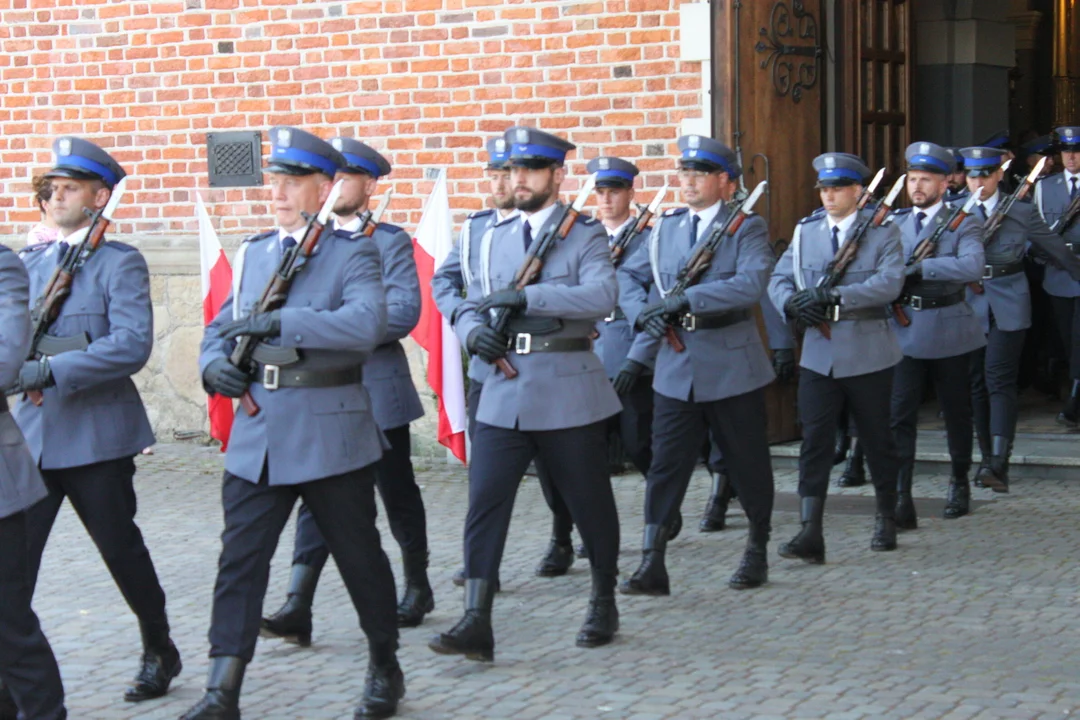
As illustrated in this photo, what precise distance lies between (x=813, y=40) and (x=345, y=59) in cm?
284

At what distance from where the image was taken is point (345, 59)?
10.9 metres

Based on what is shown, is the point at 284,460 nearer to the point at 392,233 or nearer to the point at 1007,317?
the point at 392,233

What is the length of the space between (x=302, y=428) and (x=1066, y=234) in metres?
6.85

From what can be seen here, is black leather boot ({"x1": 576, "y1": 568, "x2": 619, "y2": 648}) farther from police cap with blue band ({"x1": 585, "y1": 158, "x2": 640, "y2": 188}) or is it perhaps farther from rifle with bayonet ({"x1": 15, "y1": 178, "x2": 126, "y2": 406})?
police cap with blue band ({"x1": 585, "y1": 158, "x2": 640, "y2": 188})

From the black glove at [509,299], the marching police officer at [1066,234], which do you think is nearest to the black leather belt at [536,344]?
the black glove at [509,299]

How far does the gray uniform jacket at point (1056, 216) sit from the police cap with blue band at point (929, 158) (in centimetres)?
216

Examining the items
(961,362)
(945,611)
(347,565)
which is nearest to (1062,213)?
(961,362)

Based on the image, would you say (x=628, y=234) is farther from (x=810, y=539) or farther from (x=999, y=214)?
(x=999, y=214)

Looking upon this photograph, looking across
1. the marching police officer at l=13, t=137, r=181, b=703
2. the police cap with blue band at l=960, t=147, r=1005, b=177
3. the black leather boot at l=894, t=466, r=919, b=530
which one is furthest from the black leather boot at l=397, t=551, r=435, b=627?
the police cap with blue band at l=960, t=147, r=1005, b=177

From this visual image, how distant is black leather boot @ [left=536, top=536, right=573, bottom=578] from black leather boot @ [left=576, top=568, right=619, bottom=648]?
120 centimetres

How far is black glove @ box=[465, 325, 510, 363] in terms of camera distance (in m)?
5.94

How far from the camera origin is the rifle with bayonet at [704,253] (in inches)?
280

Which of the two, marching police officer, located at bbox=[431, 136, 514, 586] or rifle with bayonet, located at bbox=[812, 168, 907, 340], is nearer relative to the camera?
marching police officer, located at bbox=[431, 136, 514, 586]

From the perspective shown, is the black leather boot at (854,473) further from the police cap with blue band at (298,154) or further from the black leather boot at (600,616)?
the police cap with blue band at (298,154)
